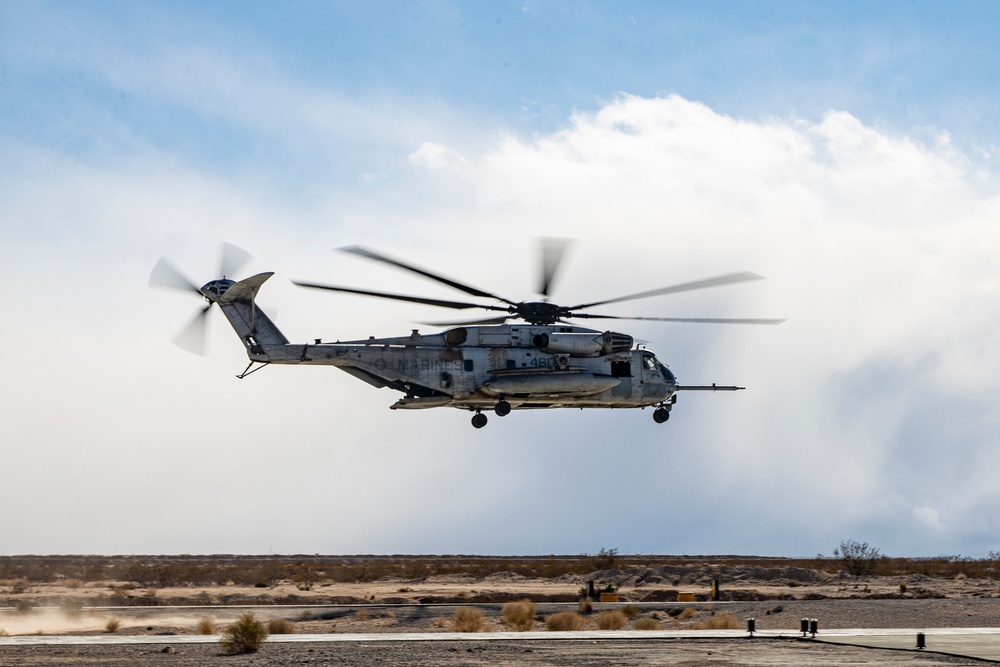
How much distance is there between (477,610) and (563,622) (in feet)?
11.5

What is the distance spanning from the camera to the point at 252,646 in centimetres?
2678

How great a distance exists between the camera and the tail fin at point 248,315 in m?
36.7

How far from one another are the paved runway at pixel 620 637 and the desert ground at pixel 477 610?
598 mm

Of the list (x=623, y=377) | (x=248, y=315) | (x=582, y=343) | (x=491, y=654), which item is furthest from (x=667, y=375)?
(x=491, y=654)

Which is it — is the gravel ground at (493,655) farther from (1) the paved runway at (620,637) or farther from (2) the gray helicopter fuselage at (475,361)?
(2) the gray helicopter fuselage at (475,361)

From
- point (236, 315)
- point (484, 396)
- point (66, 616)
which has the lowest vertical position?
point (66, 616)

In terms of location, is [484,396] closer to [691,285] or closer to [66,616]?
[691,285]

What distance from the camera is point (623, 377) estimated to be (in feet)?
127

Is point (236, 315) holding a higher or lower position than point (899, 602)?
higher

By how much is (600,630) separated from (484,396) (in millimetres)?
8127

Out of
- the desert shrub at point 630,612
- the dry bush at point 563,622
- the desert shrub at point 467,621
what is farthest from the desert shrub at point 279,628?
the desert shrub at point 630,612

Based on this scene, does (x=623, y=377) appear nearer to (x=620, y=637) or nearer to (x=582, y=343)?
(x=582, y=343)

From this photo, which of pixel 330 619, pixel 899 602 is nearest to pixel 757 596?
pixel 899 602

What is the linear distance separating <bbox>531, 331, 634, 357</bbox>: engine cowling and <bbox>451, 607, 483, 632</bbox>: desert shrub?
8.42 metres
